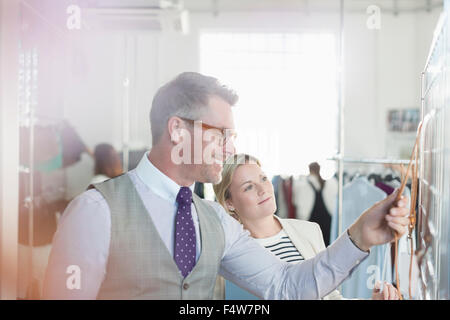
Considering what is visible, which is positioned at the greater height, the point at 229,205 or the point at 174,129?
the point at 174,129

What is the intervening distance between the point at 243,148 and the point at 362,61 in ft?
1.25

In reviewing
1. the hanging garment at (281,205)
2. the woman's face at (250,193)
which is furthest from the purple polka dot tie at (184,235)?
the hanging garment at (281,205)

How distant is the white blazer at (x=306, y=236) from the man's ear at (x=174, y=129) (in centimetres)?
31

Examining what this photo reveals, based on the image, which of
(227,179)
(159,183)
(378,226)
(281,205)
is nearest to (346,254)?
(378,226)

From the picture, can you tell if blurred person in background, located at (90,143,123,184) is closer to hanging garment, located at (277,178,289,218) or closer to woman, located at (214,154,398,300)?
woman, located at (214,154,398,300)

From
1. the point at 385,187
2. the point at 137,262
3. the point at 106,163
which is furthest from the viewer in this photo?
the point at 385,187

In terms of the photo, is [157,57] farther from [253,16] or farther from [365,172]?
[365,172]

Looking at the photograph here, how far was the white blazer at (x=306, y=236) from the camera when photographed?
108 cm

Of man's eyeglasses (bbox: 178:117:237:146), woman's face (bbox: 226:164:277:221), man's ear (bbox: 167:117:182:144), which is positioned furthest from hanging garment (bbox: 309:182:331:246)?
man's ear (bbox: 167:117:182:144)

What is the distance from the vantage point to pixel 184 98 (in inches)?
39.2

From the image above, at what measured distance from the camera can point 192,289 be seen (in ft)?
3.15

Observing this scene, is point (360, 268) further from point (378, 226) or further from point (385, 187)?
point (385, 187)

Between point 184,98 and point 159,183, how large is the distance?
0.19 metres

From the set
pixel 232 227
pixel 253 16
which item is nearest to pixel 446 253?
pixel 232 227
